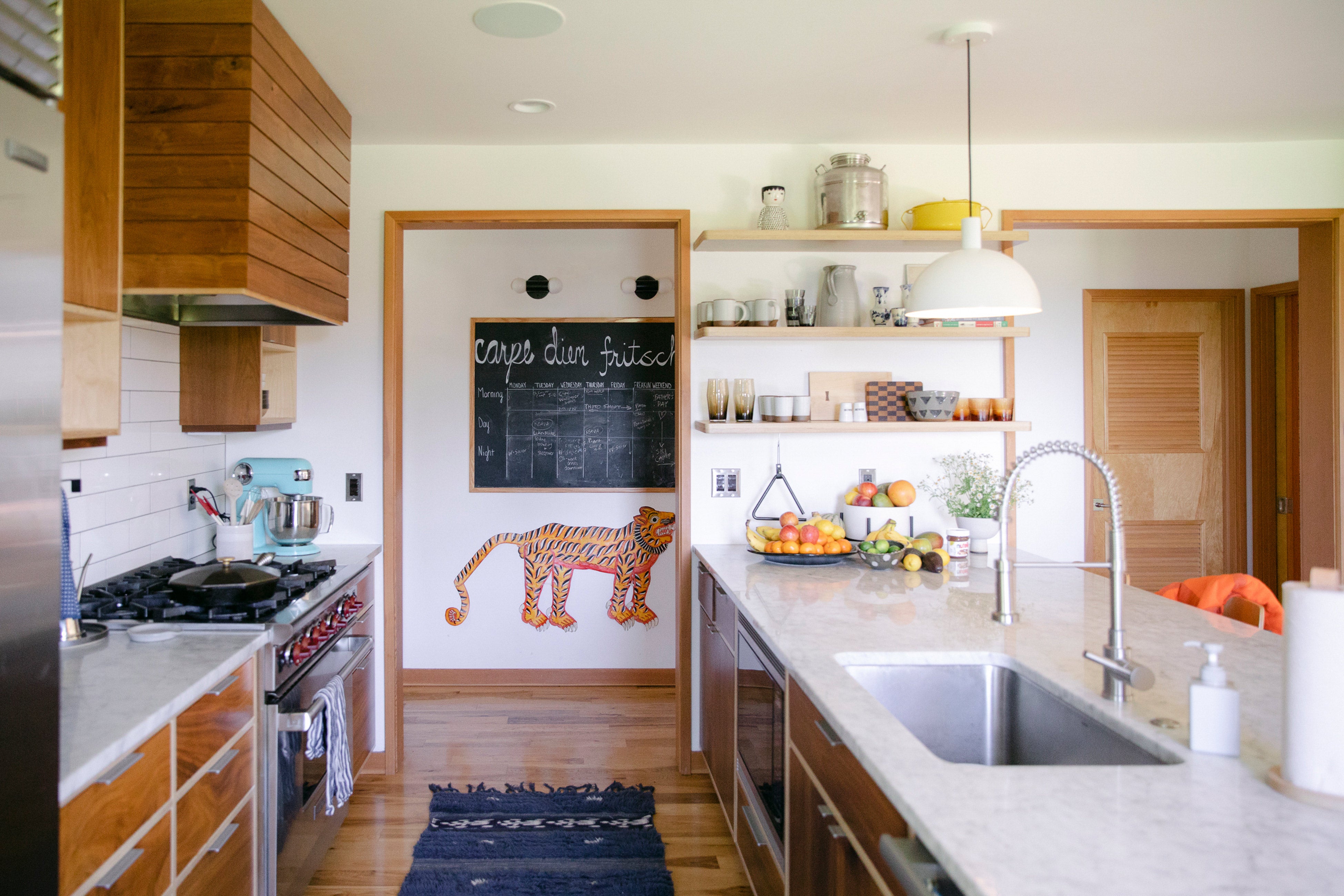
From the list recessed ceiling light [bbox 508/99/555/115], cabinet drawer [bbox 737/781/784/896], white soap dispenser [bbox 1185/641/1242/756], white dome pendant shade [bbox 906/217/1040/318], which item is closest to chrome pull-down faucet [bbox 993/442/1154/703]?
white soap dispenser [bbox 1185/641/1242/756]

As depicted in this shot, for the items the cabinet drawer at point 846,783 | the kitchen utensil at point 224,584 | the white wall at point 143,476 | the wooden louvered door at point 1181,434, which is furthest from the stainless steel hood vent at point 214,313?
the wooden louvered door at point 1181,434

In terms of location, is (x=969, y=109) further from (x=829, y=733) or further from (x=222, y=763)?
(x=222, y=763)

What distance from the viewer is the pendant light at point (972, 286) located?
7.18ft

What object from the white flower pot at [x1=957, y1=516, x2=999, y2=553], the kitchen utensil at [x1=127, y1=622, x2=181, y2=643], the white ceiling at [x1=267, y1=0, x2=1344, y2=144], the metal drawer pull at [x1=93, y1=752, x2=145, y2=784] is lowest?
the metal drawer pull at [x1=93, y1=752, x2=145, y2=784]

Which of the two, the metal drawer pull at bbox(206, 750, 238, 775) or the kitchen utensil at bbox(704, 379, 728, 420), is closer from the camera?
the metal drawer pull at bbox(206, 750, 238, 775)

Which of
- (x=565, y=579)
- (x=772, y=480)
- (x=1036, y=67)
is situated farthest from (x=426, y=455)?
(x=1036, y=67)

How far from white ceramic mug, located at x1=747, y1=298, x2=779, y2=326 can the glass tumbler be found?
216mm

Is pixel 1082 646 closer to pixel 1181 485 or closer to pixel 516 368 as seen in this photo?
pixel 1181 485

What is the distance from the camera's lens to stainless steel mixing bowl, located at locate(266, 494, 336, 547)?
10.8 feet

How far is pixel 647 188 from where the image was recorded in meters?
3.51

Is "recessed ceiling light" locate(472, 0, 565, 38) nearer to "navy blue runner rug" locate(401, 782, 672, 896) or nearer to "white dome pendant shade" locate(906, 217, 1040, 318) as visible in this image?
"white dome pendant shade" locate(906, 217, 1040, 318)

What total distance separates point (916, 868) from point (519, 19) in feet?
7.24

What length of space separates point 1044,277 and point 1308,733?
349 cm

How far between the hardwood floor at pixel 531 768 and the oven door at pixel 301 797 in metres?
0.14
